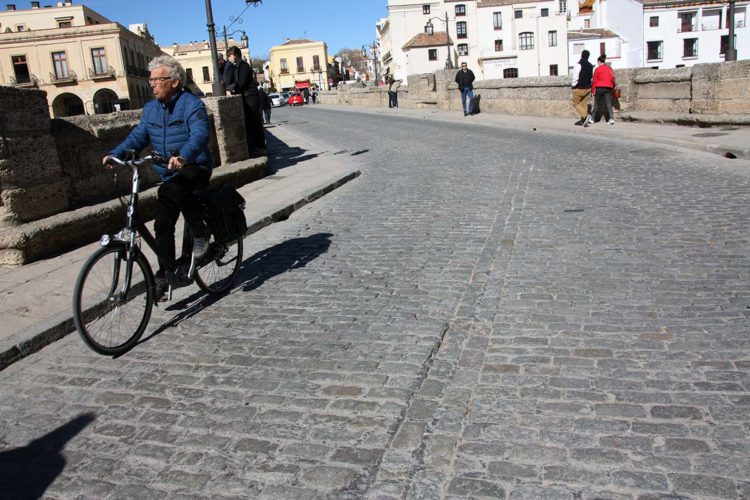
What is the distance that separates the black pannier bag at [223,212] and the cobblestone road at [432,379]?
522 mm

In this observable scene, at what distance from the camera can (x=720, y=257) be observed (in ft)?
17.5

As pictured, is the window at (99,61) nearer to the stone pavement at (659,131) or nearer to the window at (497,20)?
the window at (497,20)

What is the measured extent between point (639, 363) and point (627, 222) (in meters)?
3.48

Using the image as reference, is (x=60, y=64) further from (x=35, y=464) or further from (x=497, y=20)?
(x=35, y=464)

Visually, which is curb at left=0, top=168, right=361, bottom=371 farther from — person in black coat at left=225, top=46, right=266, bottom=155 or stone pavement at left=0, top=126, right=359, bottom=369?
person in black coat at left=225, top=46, right=266, bottom=155

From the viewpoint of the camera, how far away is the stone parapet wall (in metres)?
13.9

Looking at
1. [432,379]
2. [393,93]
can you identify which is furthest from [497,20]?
[432,379]

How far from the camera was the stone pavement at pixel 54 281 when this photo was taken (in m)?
4.38

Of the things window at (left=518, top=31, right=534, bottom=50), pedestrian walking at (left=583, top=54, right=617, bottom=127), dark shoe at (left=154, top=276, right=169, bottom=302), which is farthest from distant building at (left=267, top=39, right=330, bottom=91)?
dark shoe at (left=154, top=276, right=169, bottom=302)

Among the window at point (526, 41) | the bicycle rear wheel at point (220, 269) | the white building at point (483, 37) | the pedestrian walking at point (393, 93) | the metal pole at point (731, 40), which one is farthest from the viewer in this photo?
the window at point (526, 41)

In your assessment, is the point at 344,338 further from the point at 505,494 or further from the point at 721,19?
the point at 721,19

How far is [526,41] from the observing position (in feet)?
253

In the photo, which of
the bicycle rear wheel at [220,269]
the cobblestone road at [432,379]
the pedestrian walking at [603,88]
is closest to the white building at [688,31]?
the pedestrian walking at [603,88]

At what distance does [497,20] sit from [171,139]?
8245 cm
